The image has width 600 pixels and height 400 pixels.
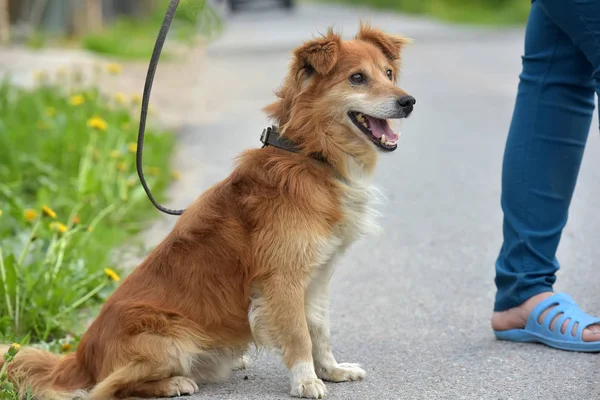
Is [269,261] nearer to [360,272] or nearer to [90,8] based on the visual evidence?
[360,272]

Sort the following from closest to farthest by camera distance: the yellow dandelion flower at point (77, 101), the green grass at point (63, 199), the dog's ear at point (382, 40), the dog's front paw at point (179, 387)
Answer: the dog's front paw at point (179, 387) < the dog's ear at point (382, 40) < the green grass at point (63, 199) < the yellow dandelion flower at point (77, 101)

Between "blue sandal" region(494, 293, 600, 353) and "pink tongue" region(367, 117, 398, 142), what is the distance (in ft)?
3.08

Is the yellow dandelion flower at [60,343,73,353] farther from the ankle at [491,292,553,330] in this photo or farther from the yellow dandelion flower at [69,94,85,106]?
the yellow dandelion flower at [69,94,85,106]

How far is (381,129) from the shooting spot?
3.74m

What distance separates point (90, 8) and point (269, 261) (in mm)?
13981

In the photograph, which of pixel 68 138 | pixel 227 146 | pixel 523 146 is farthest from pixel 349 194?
pixel 227 146

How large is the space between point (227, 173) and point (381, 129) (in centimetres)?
416

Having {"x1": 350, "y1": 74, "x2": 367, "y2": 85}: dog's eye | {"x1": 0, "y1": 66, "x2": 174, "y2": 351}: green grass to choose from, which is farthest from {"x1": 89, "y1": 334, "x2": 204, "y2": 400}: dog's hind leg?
{"x1": 350, "y1": 74, "x2": 367, "y2": 85}: dog's eye

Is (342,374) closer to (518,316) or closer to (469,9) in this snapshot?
(518,316)

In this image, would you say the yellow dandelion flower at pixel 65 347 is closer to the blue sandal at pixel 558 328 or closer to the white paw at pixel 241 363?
the white paw at pixel 241 363

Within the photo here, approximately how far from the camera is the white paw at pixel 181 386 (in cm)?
347

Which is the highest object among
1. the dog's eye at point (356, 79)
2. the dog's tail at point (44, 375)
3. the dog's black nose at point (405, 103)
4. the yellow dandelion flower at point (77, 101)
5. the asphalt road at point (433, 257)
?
the dog's eye at point (356, 79)

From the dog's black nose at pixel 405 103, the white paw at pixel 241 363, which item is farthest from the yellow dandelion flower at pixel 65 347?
the dog's black nose at pixel 405 103

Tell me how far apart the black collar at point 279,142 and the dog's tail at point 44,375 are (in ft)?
3.56
